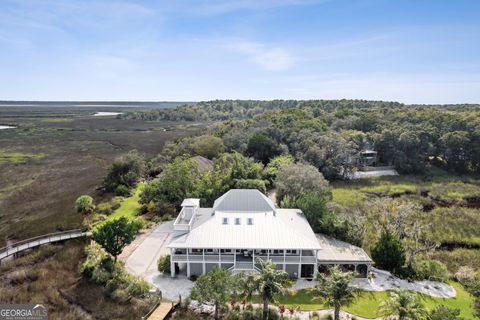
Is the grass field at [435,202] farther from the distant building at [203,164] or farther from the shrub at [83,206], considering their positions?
the shrub at [83,206]

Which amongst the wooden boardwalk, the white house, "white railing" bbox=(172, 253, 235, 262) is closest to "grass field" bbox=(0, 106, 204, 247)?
"white railing" bbox=(172, 253, 235, 262)

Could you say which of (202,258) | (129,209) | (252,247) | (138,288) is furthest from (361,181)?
(138,288)

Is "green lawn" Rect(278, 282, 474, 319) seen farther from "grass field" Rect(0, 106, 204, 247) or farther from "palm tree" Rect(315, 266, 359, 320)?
"grass field" Rect(0, 106, 204, 247)

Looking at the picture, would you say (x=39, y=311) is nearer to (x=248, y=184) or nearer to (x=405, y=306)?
(x=405, y=306)

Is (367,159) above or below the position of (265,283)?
below

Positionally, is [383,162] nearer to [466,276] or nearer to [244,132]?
[244,132]
